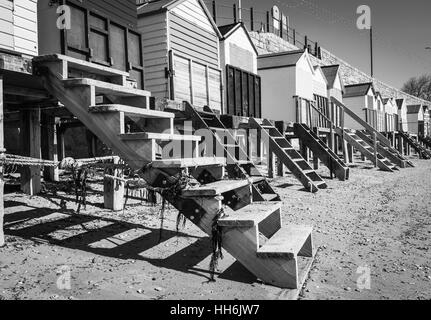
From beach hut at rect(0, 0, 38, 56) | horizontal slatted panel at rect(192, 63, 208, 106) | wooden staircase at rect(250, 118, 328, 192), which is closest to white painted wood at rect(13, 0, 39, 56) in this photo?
beach hut at rect(0, 0, 38, 56)

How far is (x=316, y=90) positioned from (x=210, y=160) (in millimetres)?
19625

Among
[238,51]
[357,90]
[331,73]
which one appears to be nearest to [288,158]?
[238,51]

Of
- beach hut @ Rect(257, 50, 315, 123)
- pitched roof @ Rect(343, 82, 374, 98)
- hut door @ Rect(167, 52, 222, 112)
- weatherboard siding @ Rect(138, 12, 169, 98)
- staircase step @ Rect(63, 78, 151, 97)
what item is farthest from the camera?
pitched roof @ Rect(343, 82, 374, 98)

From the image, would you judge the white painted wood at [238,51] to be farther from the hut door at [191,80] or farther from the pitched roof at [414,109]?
the pitched roof at [414,109]

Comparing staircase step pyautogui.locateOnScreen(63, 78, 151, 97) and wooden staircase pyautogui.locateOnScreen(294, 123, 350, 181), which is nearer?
staircase step pyautogui.locateOnScreen(63, 78, 151, 97)

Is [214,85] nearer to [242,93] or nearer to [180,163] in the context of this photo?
[242,93]

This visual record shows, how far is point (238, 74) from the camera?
14.7 m

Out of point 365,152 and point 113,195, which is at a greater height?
point 365,152

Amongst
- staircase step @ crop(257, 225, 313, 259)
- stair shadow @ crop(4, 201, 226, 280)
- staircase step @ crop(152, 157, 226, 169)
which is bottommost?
stair shadow @ crop(4, 201, 226, 280)

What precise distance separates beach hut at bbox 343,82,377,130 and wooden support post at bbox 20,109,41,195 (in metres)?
25.3

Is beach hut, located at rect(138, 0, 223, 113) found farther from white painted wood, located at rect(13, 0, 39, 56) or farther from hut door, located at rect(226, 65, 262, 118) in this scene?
white painted wood, located at rect(13, 0, 39, 56)

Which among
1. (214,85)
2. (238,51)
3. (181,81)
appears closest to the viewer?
(181,81)

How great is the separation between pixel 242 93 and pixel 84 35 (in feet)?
25.9

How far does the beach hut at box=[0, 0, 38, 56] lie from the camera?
7.10 meters
